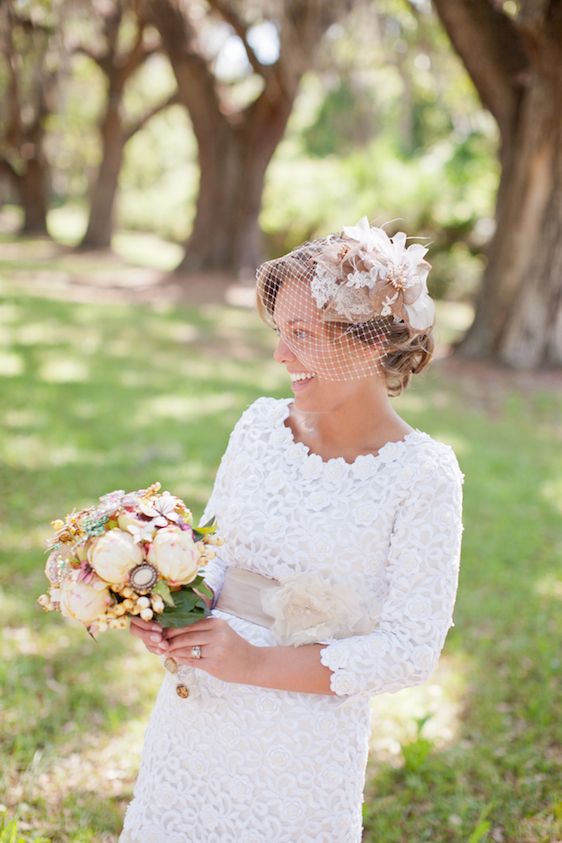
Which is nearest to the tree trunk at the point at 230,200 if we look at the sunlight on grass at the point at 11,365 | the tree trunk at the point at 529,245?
the tree trunk at the point at 529,245

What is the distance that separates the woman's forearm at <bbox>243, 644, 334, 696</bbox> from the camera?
6.28 ft

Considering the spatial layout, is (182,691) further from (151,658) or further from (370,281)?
(151,658)

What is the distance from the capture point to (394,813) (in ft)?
11.7

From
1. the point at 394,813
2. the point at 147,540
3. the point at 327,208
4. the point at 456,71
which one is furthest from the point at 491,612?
the point at 327,208

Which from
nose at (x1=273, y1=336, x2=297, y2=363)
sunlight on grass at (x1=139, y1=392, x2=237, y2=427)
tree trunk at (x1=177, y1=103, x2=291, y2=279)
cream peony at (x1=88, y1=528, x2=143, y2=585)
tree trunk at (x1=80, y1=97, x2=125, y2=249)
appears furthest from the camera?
tree trunk at (x1=80, y1=97, x2=125, y2=249)

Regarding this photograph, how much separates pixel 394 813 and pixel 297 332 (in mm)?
2316

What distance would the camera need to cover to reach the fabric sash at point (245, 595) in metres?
2.09

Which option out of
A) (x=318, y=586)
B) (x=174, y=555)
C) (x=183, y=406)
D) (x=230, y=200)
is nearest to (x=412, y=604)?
(x=318, y=586)

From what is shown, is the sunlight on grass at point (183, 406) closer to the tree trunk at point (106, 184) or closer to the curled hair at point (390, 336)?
the curled hair at point (390, 336)

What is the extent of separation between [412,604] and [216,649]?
417mm

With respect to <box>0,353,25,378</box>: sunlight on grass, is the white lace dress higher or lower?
higher

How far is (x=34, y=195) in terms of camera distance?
999 inches

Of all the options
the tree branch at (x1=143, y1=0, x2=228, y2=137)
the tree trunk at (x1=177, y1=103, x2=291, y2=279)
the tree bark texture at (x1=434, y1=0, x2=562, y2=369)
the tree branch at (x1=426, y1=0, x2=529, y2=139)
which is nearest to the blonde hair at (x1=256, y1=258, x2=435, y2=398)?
the tree bark texture at (x1=434, y1=0, x2=562, y2=369)

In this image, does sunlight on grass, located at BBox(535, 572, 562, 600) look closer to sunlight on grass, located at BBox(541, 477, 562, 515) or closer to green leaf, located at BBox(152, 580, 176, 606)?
sunlight on grass, located at BBox(541, 477, 562, 515)
